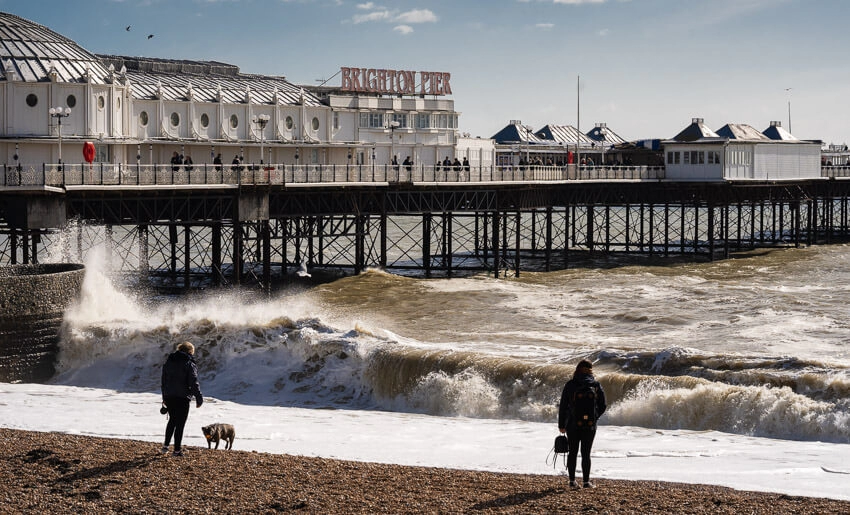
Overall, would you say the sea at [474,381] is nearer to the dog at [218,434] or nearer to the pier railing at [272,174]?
the dog at [218,434]

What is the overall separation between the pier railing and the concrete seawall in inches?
214

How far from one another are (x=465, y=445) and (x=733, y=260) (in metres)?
50.2

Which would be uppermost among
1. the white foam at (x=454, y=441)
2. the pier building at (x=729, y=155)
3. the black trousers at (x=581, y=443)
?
the pier building at (x=729, y=155)

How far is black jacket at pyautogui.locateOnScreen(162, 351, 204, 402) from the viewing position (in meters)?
17.7

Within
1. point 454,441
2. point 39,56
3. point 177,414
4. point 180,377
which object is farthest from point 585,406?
point 39,56

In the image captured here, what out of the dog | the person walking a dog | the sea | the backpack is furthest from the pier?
the backpack

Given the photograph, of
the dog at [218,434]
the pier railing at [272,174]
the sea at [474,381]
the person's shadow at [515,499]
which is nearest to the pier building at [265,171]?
the pier railing at [272,174]

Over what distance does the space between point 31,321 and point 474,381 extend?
1165 centimetres

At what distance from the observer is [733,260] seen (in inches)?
2724

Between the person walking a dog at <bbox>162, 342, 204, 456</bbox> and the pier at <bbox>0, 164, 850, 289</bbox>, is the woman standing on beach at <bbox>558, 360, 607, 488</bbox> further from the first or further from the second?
the pier at <bbox>0, 164, 850, 289</bbox>

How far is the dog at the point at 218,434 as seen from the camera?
1966 cm

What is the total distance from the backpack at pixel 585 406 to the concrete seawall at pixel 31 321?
719 inches

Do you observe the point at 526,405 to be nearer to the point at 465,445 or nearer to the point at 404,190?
the point at 465,445

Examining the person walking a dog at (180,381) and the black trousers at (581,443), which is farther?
the person walking a dog at (180,381)
